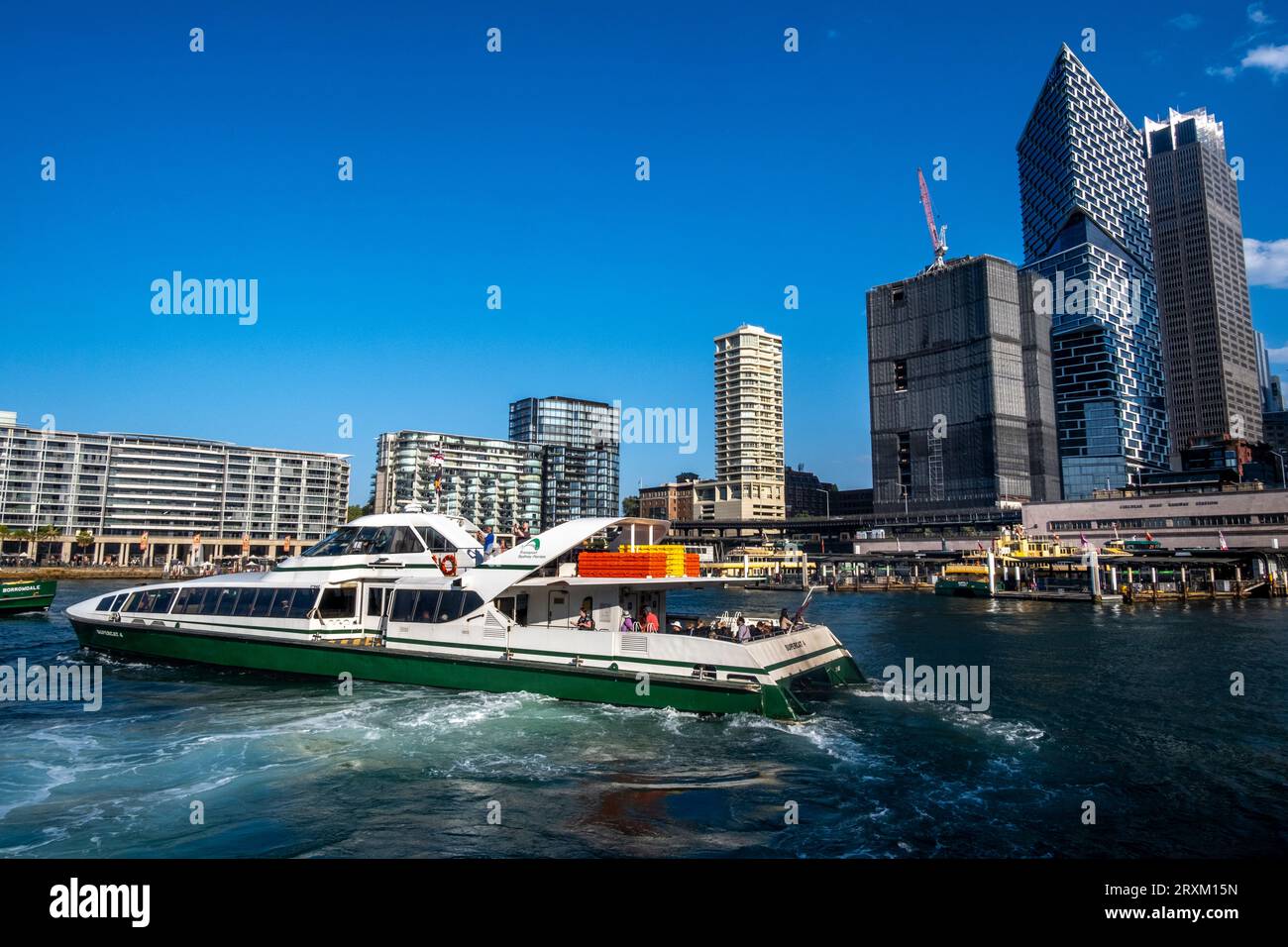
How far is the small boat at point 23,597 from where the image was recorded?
5094 centimetres

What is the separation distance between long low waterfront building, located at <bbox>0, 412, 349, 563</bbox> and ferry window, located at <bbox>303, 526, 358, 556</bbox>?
129 meters

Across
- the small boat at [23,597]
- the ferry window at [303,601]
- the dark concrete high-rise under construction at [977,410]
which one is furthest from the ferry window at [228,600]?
the dark concrete high-rise under construction at [977,410]

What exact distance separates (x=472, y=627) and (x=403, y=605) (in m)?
3.16

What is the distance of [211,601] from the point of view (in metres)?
28.8

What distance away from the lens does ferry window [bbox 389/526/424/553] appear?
89.7ft

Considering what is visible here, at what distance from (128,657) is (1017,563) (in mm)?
→ 94118

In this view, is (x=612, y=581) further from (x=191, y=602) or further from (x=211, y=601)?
(x=191, y=602)

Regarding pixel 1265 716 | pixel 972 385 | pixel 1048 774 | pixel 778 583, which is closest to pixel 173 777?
pixel 1048 774

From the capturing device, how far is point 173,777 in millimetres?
16047

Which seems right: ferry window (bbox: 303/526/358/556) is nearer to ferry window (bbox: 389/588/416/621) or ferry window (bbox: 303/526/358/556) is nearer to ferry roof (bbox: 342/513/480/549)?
ferry roof (bbox: 342/513/480/549)

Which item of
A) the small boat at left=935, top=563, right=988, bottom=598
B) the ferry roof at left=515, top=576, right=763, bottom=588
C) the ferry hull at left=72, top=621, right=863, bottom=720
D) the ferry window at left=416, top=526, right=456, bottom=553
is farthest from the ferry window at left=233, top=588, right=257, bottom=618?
the small boat at left=935, top=563, right=988, bottom=598
